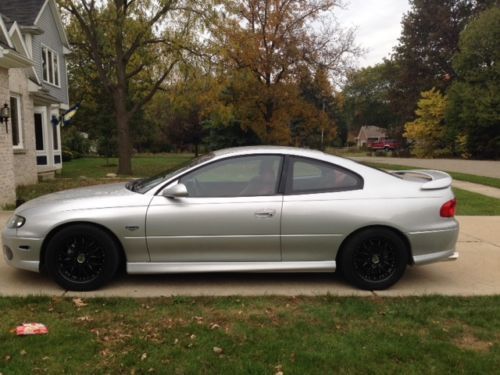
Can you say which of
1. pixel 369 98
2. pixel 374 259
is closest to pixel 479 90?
pixel 374 259

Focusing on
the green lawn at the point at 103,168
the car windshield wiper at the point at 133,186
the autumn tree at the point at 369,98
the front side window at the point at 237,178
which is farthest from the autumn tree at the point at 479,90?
the autumn tree at the point at 369,98

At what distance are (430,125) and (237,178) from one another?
142 feet

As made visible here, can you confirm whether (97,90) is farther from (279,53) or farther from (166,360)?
(166,360)

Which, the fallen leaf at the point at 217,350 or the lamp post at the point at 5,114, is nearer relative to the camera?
the fallen leaf at the point at 217,350

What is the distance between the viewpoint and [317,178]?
4.93 meters

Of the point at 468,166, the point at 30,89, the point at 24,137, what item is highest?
the point at 30,89

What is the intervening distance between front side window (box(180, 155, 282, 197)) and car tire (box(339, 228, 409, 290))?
101cm

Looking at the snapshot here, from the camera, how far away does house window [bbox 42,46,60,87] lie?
22.0 metres

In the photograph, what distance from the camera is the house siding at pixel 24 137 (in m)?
14.6

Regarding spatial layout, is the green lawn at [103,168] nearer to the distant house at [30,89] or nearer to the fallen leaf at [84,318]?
the distant house at [30,89]

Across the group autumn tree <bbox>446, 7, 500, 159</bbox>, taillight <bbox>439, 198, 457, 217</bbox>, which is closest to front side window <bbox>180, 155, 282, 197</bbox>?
taillight <bbox>439, 198, 457, 217</bbox>

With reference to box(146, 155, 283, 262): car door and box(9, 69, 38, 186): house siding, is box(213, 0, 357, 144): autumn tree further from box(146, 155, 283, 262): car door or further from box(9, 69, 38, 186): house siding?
box(146, 155, 283, 262): car door

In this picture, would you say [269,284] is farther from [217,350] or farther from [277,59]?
[277,59]

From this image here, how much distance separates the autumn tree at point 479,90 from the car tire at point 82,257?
128 ft
